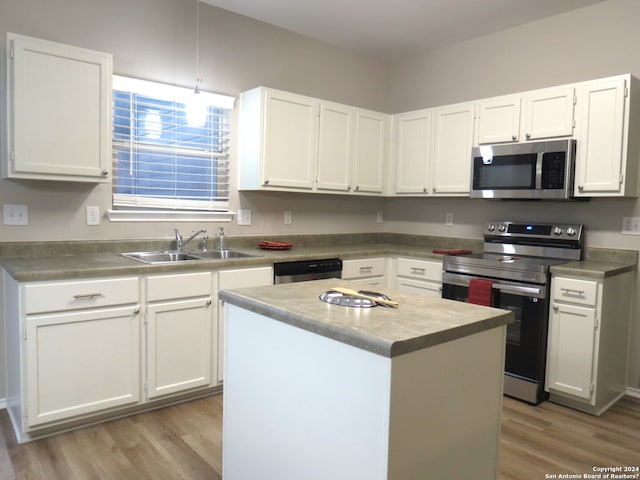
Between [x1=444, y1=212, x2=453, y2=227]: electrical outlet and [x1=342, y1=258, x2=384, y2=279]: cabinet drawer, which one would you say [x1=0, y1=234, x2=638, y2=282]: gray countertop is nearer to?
[x1=342, y1=258, x2=384, y2=279]: cabinet drawer

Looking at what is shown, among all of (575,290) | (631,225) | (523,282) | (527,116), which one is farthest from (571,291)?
(527,116)

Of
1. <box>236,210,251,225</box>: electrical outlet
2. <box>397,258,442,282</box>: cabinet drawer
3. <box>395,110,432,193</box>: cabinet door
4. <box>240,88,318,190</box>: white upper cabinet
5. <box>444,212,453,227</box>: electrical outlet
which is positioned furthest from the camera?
<box>444,212,453,227</box>: electrical outlet

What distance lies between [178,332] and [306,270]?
978 mm

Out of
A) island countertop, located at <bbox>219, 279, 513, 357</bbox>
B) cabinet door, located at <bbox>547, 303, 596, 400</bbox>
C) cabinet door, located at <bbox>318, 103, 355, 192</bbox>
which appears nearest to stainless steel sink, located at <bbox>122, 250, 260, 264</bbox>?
cabinet door, located at <bbox>318, 103, 355, 192</bbox>

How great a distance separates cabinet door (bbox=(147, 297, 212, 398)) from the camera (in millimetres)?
2758

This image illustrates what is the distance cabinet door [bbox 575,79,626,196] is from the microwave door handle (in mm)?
702

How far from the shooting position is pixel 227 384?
6.29 ft

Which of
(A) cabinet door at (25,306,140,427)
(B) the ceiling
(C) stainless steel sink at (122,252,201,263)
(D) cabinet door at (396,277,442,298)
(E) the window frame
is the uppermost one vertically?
(B) the ceiling

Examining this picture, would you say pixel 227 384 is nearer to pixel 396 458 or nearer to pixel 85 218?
pixel 396 458

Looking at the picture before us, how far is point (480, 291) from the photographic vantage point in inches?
129

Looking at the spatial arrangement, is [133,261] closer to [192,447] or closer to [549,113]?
[192,447]

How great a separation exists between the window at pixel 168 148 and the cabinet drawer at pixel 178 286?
75 cm

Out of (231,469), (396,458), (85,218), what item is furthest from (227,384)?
(85,218)

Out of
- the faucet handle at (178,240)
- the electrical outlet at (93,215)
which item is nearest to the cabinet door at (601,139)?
the faucet handle at (178,240)
